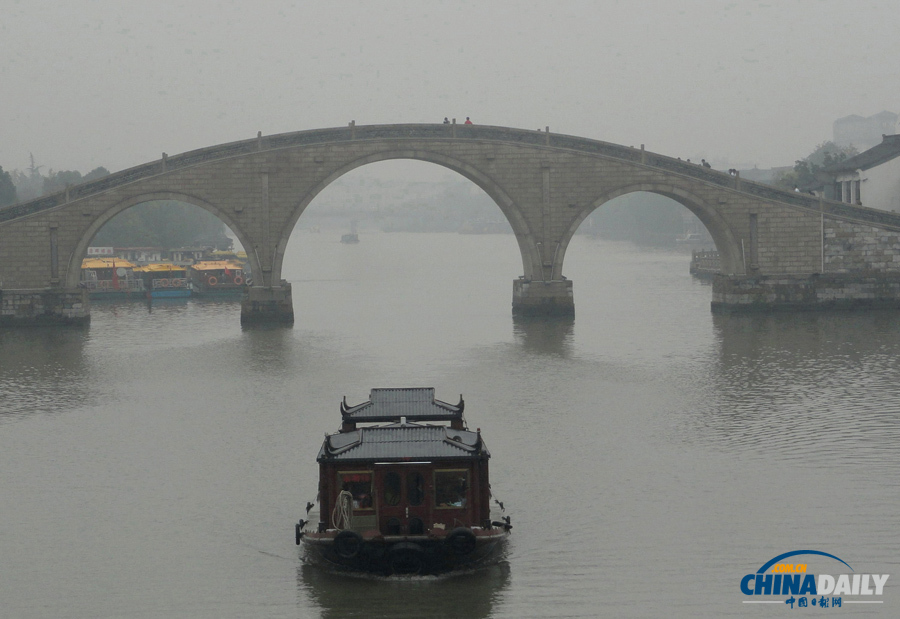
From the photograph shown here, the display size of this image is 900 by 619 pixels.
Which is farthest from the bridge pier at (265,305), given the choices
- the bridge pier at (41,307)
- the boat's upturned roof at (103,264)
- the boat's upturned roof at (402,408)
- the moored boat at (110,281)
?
the boat's upturned roof at (402,408)

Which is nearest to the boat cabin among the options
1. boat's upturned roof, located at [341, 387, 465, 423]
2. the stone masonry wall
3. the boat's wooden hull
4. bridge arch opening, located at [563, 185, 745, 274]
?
the boat's wooden hull

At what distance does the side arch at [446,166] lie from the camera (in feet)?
149

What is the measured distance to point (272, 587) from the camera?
1592 centimetres

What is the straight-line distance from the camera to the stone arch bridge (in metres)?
44.6

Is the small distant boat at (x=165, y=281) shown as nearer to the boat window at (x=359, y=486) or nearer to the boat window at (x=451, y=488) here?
the boat window at (x=359, y=486)

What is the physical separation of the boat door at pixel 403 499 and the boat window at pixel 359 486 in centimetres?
→ 17

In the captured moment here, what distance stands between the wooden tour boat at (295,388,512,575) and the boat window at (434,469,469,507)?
1 cm

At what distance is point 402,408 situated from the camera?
19922 mm

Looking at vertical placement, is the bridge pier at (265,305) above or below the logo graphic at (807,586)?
above

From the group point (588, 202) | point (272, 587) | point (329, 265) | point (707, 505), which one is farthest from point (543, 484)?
point (329, 265)

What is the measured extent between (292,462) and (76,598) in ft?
24.1

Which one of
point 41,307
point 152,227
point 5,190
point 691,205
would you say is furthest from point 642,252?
point 41,307

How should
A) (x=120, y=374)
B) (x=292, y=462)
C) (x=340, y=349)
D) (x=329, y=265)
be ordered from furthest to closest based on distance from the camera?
(x=329, y=265), (x=340, y=349), (x=120, y=374), (x=292, y=462)

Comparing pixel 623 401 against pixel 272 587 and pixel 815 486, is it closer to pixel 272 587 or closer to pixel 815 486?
pixel 815 486
